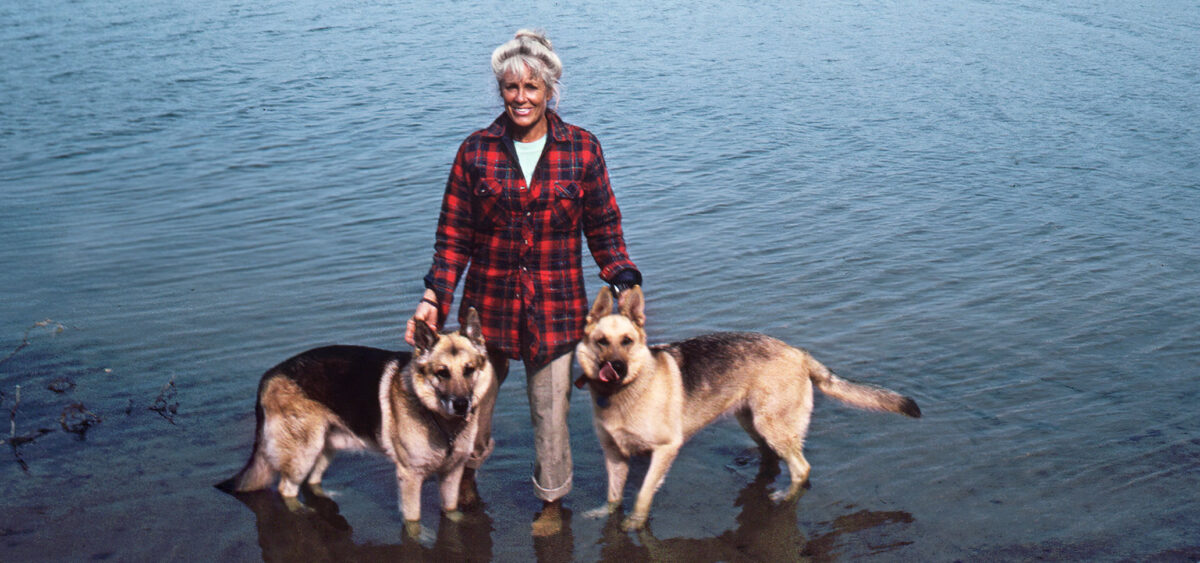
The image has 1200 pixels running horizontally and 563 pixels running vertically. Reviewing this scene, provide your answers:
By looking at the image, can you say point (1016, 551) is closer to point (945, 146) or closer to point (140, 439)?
point (140, 439)

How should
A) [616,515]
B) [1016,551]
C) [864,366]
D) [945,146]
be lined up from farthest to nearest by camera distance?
1. [945,146]
2. [864,366]
3. [616,515]
4. [1016,551]

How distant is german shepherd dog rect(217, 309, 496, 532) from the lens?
479cm

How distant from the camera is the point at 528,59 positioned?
4473mm

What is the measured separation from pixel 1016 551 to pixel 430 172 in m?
9.29

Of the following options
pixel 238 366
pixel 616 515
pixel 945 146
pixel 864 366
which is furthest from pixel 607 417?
pixel 945 146

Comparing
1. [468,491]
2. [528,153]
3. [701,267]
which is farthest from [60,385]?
[701,267]

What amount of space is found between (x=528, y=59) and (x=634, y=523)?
2.50 metres

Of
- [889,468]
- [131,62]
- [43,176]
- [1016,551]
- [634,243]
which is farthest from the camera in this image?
[131,62]

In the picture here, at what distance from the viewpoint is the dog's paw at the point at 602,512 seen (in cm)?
541

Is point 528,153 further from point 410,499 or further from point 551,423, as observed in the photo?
point 410,499

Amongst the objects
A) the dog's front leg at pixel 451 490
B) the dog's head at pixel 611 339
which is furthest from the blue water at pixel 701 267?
the dog's head at pixel 611 339

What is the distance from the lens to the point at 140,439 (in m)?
6.12

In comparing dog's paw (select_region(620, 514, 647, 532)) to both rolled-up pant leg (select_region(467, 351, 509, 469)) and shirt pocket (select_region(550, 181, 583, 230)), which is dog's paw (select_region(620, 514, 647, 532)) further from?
shirt pocket (select_region(550, 181, 583, 230))

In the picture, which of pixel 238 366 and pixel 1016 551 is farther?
pixel 238 366
